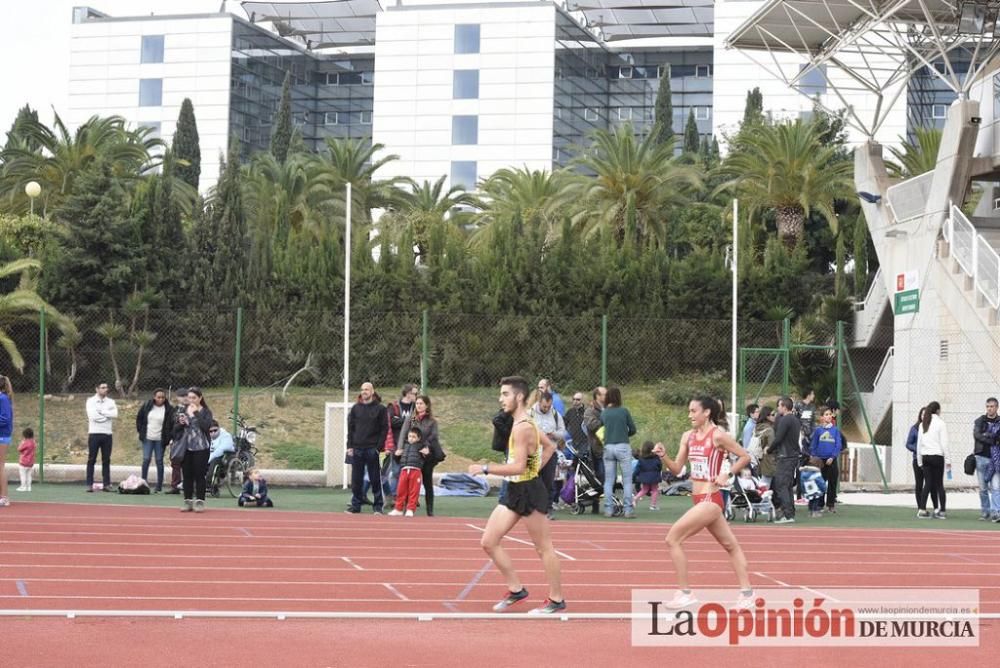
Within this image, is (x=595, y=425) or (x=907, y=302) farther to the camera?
(x=907, y=302)

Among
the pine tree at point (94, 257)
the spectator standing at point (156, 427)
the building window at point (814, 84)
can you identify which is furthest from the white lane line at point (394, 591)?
the building window at point (814, 84)

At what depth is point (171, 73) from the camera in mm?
74375

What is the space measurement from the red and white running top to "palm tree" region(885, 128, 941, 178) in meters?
37.0

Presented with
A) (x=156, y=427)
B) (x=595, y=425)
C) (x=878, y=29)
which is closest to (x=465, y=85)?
(x=878, y=29)

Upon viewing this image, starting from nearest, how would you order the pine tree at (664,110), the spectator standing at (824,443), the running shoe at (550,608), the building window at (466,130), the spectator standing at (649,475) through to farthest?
1. the running shoe at (550,608)
2. the spectator standing at (824,443)
3. the spectator standing at (649,475)
4. the pine tree at (664,110)
5. the building window at (466,130)

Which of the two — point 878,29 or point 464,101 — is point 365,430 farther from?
point 464,101

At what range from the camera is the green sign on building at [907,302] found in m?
A: 31.1

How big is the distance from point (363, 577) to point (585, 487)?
27.2 ft

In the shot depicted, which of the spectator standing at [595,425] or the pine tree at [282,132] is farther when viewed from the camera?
the pine tree at [282,132]

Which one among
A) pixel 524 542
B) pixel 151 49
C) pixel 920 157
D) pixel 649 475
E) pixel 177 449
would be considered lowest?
pixel 524 542

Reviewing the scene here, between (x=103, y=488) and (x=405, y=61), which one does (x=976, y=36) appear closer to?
(x=103, y=488)

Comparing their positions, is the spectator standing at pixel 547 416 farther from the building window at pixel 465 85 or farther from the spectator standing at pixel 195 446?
the building window at pixel 465 85

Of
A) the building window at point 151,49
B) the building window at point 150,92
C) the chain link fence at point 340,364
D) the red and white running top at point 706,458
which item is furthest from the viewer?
the building window at point 151,49

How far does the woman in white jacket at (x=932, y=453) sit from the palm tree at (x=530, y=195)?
27.7 metres
